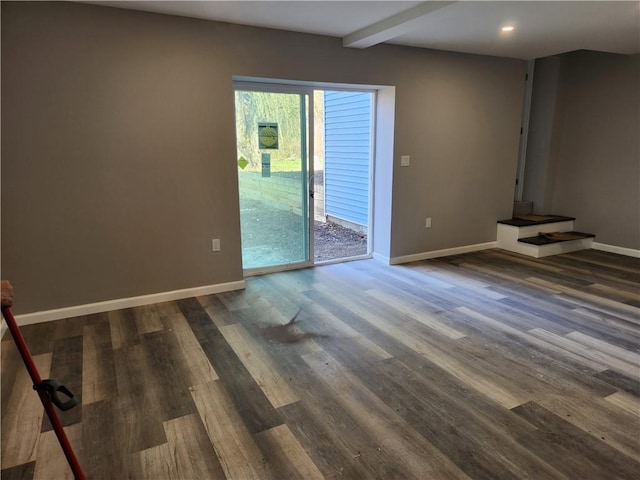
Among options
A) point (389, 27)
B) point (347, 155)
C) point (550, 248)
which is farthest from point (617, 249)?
point (389, 27)

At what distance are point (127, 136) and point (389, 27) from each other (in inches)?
89.6

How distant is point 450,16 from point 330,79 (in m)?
1.20

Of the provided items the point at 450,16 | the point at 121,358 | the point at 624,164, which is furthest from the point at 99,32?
the point at 624,164

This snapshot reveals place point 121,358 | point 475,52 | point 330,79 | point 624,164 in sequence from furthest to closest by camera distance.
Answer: point 624,164, point 475,52, point 330,79, point 121,358

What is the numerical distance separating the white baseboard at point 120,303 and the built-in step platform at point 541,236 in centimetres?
345

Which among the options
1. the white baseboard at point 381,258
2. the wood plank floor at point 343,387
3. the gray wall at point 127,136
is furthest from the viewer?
the white baseboard at point 381,258

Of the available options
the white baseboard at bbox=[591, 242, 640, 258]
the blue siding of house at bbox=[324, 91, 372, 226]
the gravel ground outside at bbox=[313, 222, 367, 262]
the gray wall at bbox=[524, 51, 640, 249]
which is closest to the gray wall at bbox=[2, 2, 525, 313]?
the blue siding of house at bbox=[324, 91, 372, 226]

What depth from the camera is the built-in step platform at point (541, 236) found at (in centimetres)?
503

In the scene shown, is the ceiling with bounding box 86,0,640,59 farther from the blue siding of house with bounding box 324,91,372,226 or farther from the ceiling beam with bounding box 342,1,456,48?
the blue siding of house with bounding box 324,91,372,226

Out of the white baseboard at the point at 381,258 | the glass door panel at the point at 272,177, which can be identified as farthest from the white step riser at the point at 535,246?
the glass door panel at the point at 272,177

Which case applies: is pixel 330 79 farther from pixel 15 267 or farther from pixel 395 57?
pixel 15 267

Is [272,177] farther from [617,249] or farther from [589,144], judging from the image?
[617,249]

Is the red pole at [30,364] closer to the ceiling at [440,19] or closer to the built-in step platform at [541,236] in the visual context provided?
the ceiling at [440,19]

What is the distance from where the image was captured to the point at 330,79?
156 inches
